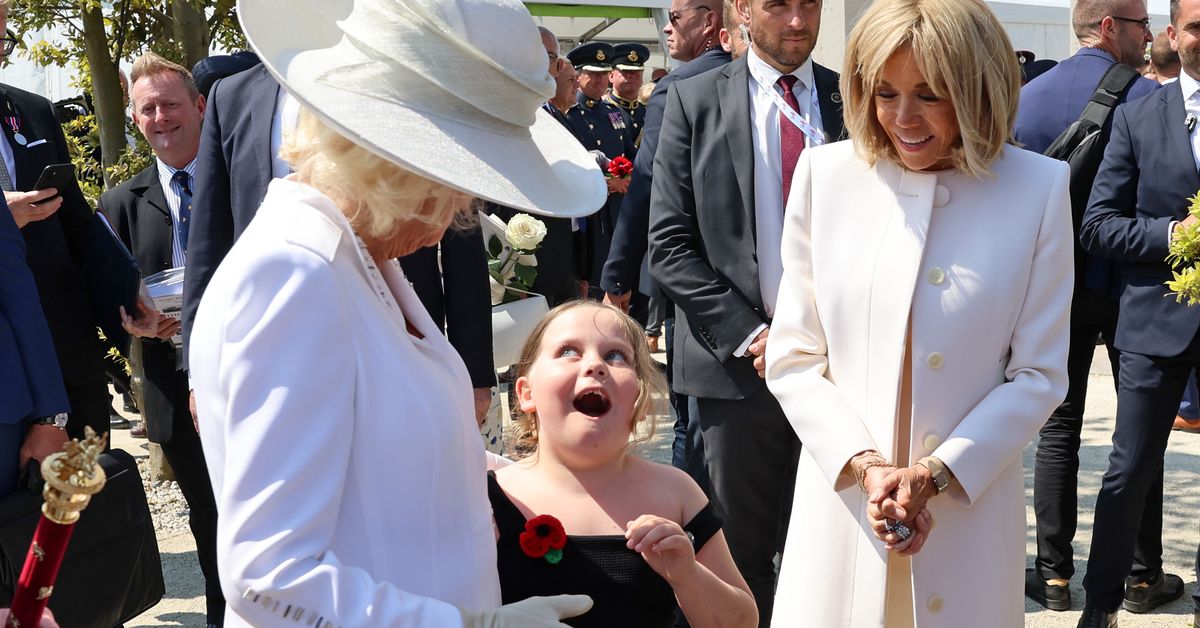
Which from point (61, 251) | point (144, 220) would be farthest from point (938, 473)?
point (144, 220)

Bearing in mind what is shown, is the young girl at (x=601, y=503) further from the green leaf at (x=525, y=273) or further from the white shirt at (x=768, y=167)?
the green leaf at (x=525, y=273)

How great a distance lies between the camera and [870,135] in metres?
2.97

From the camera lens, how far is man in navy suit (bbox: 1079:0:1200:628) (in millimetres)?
4336

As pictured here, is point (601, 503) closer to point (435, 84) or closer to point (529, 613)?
point (529, 613)

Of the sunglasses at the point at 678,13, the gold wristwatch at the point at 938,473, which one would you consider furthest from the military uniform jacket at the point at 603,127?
the gold wristwatch at the point at 938,473

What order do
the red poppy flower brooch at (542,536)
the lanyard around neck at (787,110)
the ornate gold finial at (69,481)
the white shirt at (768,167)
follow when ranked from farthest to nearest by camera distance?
the lanyard around neck at (787,110) → the white shirt at (768,167) → the red poppy flower brooch at (542,536) → the ornate gold finial at (69,481)

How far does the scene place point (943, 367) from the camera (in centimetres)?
280

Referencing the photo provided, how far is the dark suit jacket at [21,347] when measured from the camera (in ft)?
11.4

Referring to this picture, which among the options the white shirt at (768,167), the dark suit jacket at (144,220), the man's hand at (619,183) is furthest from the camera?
the man's hand at (619,183)

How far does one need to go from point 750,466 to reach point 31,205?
247 centimetres

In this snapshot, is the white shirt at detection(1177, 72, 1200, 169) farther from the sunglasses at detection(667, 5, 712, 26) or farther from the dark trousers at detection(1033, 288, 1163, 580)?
the sunglasses at detection(667, 5, 712, 26)

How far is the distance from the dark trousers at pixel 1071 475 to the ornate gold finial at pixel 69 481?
14.0 feet

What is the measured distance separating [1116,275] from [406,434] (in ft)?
13.1

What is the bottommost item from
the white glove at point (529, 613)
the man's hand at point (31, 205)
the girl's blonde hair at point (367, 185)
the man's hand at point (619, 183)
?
the man's hand at point (619, 183)
